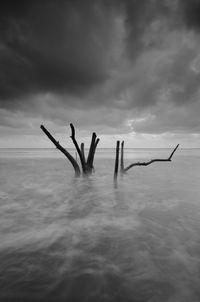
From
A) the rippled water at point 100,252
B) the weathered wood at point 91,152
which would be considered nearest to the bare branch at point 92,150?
the weathered wood at point 91,152

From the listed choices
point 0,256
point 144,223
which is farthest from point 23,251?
point 144,223

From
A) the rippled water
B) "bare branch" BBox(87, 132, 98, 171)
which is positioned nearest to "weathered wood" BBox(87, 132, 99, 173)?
"bare branch" BBox(87, 132, 98, 171)

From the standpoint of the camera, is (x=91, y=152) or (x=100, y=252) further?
(x=91, y=152)

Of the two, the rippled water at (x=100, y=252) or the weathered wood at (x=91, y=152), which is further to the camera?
the weathered wood at (x=91, y=152)

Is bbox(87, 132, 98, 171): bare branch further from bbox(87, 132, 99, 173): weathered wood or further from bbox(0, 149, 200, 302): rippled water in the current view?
bbox(0, 149, 200, 302): rippled water

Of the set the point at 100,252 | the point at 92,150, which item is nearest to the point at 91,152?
the point at 92,150

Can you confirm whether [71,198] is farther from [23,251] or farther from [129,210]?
[23,251]

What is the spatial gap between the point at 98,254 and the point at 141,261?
100 centimetres

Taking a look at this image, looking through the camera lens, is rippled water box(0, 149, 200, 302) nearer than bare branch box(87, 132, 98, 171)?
Yes

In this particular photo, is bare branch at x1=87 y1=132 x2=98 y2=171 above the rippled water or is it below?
above

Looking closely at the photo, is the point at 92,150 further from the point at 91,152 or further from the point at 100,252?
the point at 100,252

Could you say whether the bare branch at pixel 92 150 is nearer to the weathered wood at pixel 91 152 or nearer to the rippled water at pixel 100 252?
the weathered wood at pixel 91 152

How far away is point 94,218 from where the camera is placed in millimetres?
5820

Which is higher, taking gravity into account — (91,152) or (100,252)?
(91,152)
